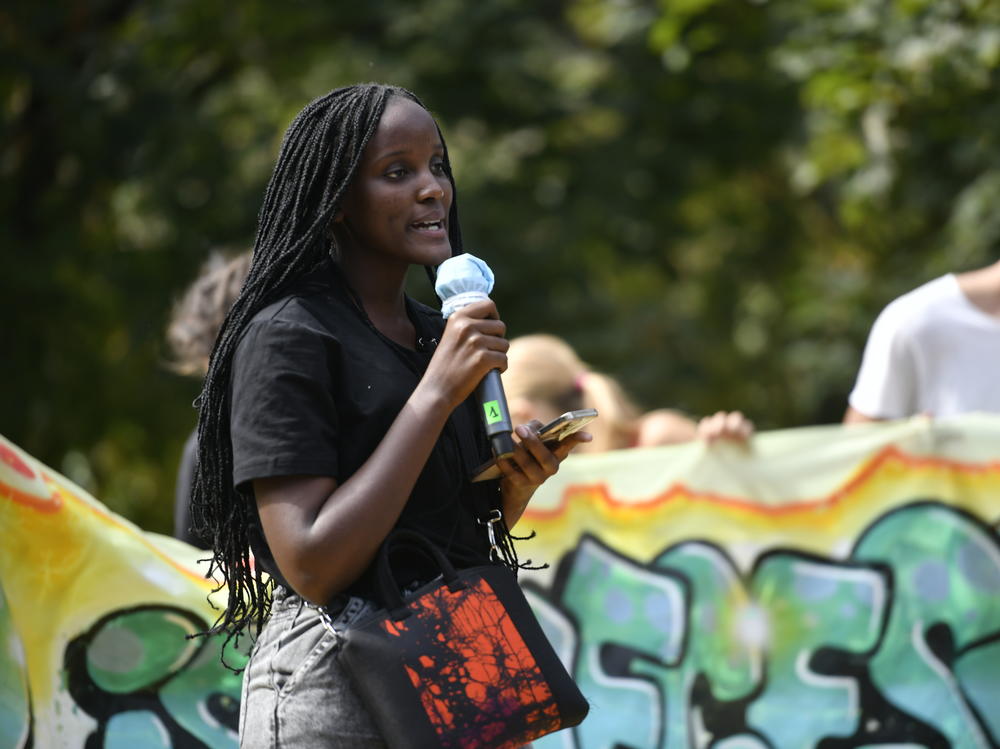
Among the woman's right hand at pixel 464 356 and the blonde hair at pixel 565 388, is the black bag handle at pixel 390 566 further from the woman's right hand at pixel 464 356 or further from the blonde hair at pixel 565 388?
the blonde hair at pixel 565 388

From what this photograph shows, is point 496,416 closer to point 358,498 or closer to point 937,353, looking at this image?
point 358,498

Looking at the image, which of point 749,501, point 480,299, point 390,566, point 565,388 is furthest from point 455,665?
point 565,388

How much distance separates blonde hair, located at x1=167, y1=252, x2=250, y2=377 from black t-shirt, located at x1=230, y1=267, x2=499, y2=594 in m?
1.85

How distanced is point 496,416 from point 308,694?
1.61 ft

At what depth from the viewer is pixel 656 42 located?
7941mm

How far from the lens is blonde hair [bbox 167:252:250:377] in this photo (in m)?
4.03

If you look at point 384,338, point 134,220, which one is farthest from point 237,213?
point 384,338

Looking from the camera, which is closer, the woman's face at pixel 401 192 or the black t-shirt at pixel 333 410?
the black t-shirt at pixel 333 410

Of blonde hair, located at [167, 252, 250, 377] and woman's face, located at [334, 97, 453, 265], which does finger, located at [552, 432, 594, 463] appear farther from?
blonde hair, located at [167, 252, 250, 377]

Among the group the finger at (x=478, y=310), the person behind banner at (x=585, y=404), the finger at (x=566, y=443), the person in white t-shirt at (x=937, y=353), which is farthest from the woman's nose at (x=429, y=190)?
the person behind banner at (x=585, y=404)

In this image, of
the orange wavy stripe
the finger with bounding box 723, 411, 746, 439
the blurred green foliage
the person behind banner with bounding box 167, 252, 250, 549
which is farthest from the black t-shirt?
the blurred green foliage

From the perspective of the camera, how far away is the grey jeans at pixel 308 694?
2.04 metres

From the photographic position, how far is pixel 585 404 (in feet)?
16.3

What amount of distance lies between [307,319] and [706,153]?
312 inches
